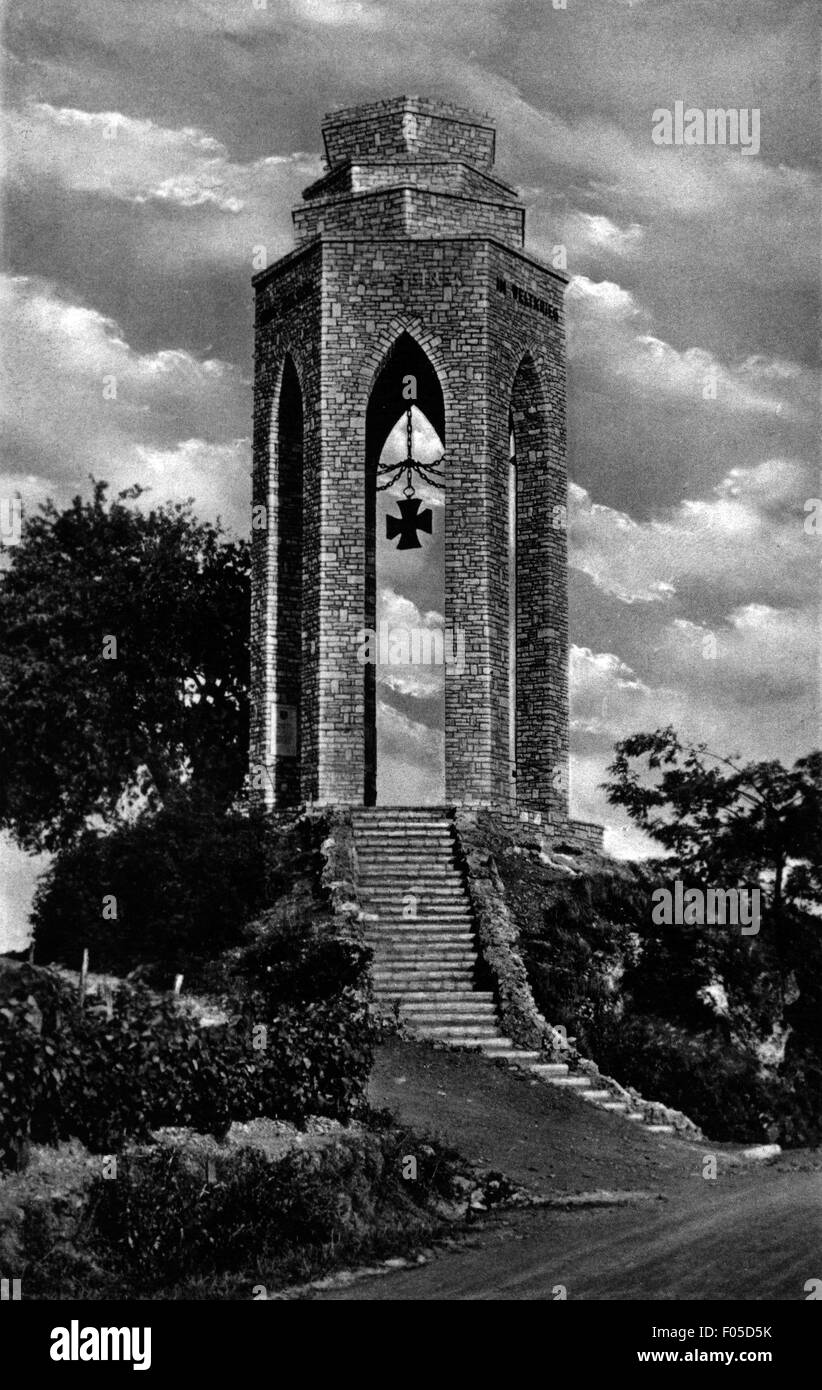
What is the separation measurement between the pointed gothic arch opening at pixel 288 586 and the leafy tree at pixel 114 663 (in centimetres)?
150

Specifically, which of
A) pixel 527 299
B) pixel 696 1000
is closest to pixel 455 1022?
pixel 696 1000

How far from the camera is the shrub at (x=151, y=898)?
787 inches

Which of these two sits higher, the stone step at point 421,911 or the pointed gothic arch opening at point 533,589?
the pointed gothic arch opening at point 533,589

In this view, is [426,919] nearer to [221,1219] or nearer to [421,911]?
[421,911]

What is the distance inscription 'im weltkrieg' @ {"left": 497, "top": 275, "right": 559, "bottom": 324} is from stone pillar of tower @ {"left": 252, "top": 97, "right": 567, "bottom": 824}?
0.05 metres

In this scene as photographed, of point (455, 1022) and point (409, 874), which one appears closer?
point (455, 1022)

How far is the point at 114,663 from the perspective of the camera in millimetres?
29938

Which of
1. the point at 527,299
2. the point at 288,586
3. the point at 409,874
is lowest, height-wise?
the point at 409,874

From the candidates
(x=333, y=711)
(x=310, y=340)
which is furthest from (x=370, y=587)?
(x=310, y=340)

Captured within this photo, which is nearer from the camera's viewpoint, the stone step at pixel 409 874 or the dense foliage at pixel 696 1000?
the dense foliage at pixel 696 1000

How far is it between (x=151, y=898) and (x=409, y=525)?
33.5ft

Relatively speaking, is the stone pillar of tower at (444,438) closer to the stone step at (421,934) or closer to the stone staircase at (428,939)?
the stone staircase at (428,939)

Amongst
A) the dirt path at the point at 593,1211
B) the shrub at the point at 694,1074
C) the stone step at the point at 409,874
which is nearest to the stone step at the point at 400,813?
the stone step at the point at 409,874

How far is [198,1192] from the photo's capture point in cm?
1162
